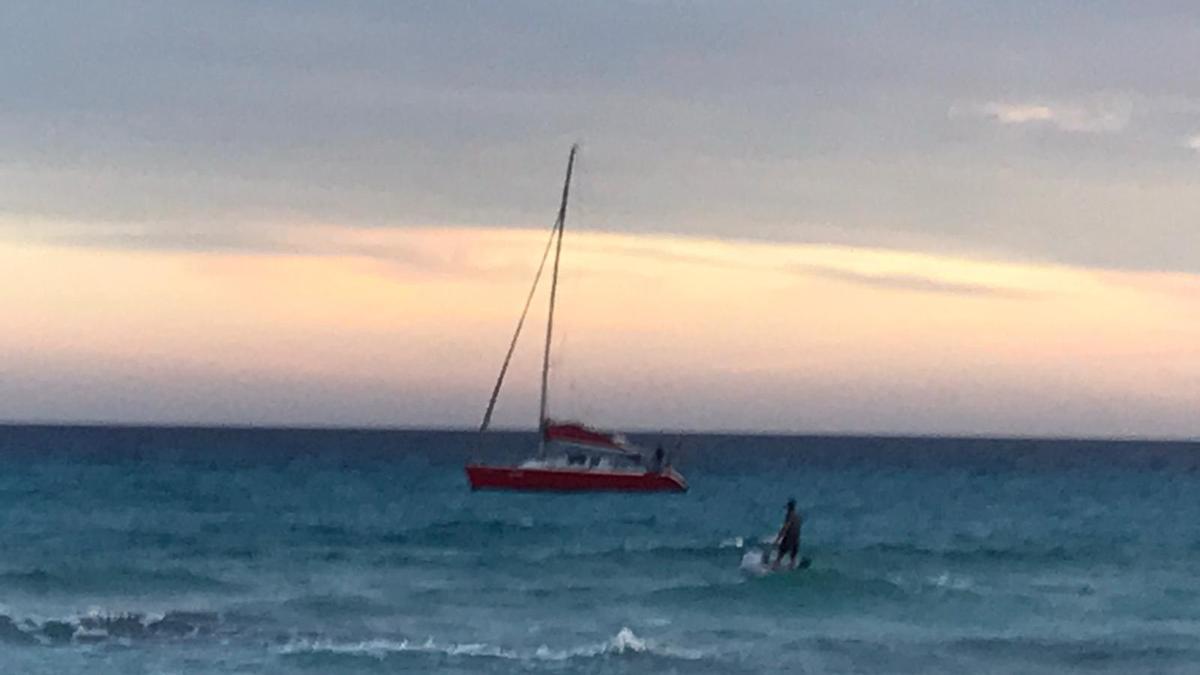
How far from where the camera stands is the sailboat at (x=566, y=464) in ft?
195

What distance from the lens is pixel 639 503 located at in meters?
64.2

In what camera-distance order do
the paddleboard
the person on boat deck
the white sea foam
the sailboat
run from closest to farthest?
the white sea foam
the person on boat deck
the paddleboard
the sailboat

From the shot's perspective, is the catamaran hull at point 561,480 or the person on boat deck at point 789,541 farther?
the catamaran hull at point 561,480

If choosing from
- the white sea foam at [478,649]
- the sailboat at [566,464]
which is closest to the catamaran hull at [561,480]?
the sailboat at [566,464]

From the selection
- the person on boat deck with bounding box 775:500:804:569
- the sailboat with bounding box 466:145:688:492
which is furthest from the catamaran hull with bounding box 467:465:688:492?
the person on boat deck with bounding box 775:500:804:569

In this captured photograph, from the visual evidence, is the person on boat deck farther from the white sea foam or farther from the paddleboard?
the white sea foam

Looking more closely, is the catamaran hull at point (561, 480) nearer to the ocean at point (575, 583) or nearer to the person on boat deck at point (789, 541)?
the ocean at point (575, 583)

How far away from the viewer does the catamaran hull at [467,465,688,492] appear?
195 feet

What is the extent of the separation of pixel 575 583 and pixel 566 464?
933 inches

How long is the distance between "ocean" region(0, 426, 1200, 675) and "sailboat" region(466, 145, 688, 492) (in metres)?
1.02

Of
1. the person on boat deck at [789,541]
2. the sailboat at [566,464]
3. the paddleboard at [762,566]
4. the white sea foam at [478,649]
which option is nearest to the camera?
the white sea foam at [478,649]

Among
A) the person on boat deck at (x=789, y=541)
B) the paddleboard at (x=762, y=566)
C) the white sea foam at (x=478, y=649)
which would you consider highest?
the person on boat deck at (x=789, y=541)

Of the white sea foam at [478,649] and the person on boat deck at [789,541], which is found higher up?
the person on boat deck at [789,541]

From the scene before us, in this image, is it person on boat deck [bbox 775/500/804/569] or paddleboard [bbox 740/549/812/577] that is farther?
paddleboard [bbox 740/549/812/577]
